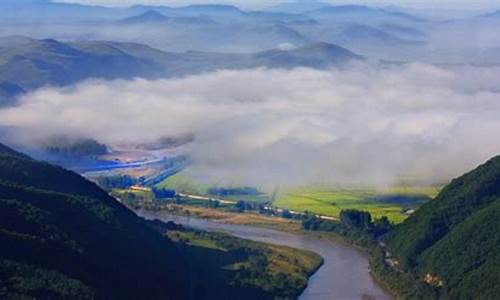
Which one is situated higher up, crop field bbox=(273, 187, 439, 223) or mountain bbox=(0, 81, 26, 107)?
mountain bbox=(0, 81, 26, 107)

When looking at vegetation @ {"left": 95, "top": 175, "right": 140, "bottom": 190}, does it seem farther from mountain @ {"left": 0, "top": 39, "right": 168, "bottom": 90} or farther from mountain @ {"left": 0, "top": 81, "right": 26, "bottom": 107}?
mountain @ {"left": 0, "top": 39, "right": 168, "bottom": 90}

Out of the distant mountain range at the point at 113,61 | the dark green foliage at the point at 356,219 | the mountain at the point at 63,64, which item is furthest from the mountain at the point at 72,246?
the distant mountain range at the point at 113,61

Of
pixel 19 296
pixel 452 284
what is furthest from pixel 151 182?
pixel 19 296

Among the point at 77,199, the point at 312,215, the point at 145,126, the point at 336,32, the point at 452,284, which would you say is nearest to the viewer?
the point at 452,284

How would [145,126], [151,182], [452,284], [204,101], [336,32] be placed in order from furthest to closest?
[336,32]
[204,101]
[145,126]
[151,182]
[452,284]

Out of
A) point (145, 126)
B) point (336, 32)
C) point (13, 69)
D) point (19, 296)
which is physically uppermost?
point (336, 32)

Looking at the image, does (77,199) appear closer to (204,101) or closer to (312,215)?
(312,215)

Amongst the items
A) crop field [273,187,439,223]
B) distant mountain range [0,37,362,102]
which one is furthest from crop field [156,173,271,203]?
distant mountain range [0,37,362,102]
